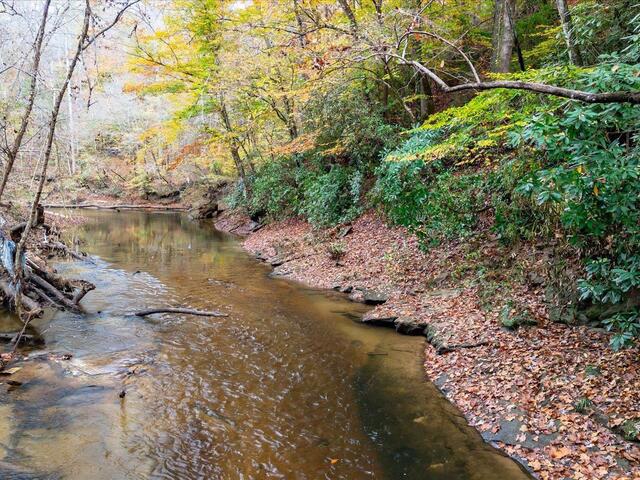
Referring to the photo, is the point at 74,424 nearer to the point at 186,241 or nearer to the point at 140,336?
the point at 140,336

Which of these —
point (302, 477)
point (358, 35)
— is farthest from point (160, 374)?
point (358, 35)

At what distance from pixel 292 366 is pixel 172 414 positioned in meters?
2.20

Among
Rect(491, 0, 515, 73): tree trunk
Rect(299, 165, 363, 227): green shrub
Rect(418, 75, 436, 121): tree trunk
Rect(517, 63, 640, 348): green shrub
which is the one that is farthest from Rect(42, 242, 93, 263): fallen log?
Rect(491, 0, 515, 73): tree trunk

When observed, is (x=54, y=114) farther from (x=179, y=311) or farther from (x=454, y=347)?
(x=454, y=347)

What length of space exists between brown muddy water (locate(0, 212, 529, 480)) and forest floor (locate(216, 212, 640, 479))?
437mm

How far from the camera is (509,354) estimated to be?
264 inches

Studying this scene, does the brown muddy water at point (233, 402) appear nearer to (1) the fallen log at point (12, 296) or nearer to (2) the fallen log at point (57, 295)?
(2) the fallen log at point (57, 295)

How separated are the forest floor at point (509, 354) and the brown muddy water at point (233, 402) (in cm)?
44

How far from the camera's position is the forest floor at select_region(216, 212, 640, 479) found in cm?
481

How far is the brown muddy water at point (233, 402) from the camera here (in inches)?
188

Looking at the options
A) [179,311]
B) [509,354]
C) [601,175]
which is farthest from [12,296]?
[601,175]

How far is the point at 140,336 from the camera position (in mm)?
8484

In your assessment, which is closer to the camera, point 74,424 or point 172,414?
point 74,424

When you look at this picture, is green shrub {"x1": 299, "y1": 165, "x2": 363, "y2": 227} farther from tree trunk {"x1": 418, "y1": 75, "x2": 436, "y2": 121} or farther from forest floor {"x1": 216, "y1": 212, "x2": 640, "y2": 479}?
forest floor {"x1": 216, "y1": 212, "x2": 640, "y2": 479}
